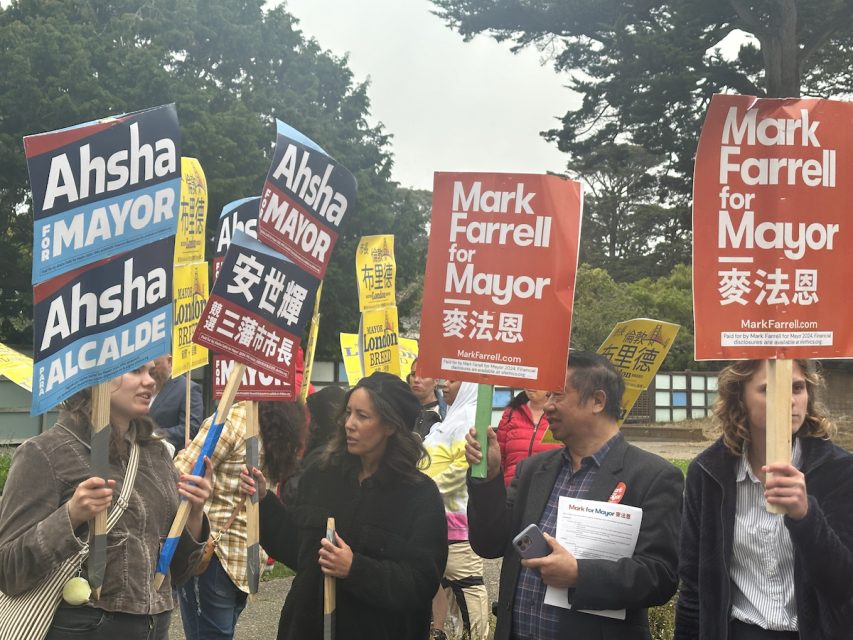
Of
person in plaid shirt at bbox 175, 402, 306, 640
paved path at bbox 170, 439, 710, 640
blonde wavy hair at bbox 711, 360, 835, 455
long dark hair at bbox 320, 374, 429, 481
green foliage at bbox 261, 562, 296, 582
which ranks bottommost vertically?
paved path at bbox 170, 439, 710, 640

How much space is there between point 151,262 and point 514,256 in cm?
130

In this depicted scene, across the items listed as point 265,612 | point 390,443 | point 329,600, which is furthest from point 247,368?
point 265,612

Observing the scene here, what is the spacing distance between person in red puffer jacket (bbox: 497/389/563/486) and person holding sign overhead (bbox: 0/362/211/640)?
2791mm

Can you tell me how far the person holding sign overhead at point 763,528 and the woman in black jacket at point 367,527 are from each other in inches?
39.6

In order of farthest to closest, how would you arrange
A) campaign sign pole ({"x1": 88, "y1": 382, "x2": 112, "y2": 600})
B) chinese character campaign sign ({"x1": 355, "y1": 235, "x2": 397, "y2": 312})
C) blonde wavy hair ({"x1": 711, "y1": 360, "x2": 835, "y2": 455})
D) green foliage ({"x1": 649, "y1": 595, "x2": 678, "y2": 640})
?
chinese character campaign sign ({"x1": 355, "y1": 235, "x2": 397, "y2": 312}) < green foliage ({"x1": 649, "y1": 595, "x2": 678, "y2": 640}) < blonde wavy hair ({"x1": 711, "y1": 360, "x2": 835, "y2": 455}) < campaign sign pole ({"x1": 88, "y1": 382, "x2": 112, "y2": 600})

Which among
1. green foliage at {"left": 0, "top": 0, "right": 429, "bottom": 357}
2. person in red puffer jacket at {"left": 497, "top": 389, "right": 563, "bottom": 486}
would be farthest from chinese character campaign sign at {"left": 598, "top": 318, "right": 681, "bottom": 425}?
green foliage at {"left": 0, "top": 0, "right": 429, "bottom": 357}

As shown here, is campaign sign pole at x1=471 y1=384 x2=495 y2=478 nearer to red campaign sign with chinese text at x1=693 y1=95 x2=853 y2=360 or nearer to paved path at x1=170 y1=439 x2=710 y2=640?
red campaign sign with chinese text at x1=693 y1=95 x2=853 y2=360

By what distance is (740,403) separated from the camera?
3.36 meters

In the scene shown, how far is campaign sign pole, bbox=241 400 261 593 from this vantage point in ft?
13.6

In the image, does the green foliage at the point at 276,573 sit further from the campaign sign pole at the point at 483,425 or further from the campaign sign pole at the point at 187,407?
the campaign sign pole at the point at 483,425

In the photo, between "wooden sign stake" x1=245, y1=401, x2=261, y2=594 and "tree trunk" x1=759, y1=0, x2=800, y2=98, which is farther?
"tree trunk" x1=759, y1=0, x2=800, y2=98

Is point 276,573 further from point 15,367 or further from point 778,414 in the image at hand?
point 778,414

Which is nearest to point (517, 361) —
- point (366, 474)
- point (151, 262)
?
point (366, 474)

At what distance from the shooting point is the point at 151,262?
138 inches
